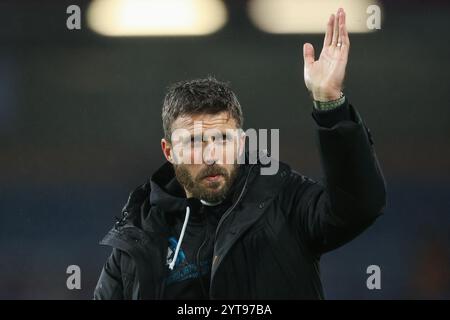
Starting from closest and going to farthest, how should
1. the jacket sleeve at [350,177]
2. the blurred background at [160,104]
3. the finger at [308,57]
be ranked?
1. the jacket sleeve at [350,177]
2. the finger at [308,57]
3. the blurred background at [160,104]

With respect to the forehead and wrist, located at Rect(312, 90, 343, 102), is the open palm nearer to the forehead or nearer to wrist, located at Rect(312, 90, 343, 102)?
wrist, located at Rect(312, 90, 343, 102)

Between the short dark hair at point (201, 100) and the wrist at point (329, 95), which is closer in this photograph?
the wrist at point (329, 95)

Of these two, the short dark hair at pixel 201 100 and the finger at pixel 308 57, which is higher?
the finger at pixel 308 57

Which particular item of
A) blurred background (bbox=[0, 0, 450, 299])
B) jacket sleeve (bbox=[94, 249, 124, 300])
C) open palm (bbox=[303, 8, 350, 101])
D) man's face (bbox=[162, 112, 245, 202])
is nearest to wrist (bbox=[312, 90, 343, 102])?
open palm (bbox=[303, 8, 350, 101])

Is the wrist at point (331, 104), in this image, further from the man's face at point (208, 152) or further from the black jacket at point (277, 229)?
the man's face at point (208, 152)

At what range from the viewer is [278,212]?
1957 mm

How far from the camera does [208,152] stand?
2.04 metres

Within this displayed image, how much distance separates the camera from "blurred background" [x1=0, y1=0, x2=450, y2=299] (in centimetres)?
367

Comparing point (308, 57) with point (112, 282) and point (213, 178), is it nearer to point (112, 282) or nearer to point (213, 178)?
point (213, 178)

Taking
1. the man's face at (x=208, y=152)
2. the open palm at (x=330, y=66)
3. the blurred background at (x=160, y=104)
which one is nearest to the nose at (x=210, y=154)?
the man's face at (x=208, y=152)

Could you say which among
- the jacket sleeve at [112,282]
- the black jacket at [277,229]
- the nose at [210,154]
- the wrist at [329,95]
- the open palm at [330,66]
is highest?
the open palm at [330,66]

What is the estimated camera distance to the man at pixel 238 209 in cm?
176
